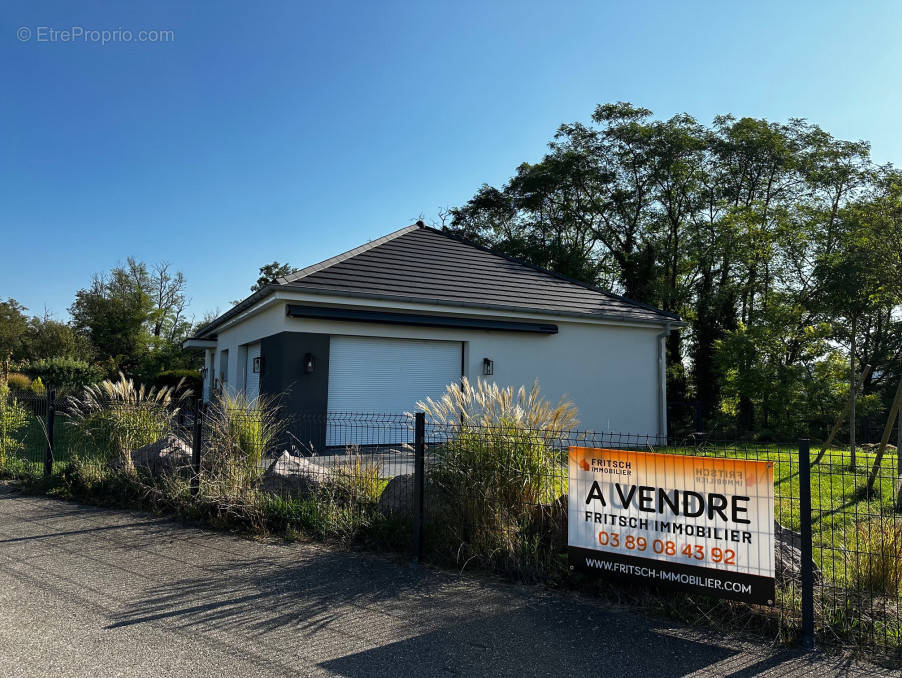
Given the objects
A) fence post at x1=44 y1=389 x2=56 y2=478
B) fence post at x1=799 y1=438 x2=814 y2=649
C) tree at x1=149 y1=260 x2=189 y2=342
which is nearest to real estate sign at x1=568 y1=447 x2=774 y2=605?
fence post at x1=799 y1=438 x2=814 y2=649

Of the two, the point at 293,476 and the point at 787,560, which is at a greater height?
the point at 293,476

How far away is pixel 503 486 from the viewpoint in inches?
185

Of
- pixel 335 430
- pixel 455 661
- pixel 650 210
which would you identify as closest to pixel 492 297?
pixel 335 430

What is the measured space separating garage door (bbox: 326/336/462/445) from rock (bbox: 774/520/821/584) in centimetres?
776

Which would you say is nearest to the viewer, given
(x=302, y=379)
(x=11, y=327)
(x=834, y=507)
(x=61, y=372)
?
(x=834, y=507)

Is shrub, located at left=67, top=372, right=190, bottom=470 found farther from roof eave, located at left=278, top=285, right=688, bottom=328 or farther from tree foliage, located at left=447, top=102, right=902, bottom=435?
tree foliage, located at left=447, top=102, right=902, bottom=435

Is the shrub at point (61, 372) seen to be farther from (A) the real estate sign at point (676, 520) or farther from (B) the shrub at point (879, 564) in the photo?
(B) the shrub at point (879, 564)

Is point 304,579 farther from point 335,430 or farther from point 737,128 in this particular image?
point 737,128

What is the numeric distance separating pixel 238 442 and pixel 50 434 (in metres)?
3.99

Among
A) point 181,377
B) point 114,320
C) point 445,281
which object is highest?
point 114,320

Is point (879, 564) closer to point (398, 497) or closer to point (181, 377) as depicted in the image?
point (398, 497)

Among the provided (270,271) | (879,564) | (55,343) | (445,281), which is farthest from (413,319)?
(270,271)

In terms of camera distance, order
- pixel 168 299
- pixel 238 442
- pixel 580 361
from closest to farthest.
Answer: pixel 238 442, pixel 580 361, pixel 168 299

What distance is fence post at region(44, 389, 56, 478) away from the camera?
26.6ft
